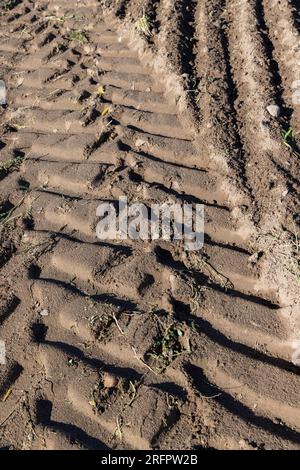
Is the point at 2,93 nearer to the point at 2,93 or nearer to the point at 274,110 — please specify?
the point at 2,93

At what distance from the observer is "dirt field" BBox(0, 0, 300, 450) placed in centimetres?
264

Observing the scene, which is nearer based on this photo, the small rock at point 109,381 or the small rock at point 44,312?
the small rock at point 109,381

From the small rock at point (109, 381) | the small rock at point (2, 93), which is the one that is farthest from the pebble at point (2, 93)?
the small rock at point (109, 381)

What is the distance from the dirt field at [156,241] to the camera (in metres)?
2.64

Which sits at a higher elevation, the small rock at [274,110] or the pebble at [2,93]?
the small rock at [274,110]

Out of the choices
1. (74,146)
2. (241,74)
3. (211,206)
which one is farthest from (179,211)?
(241,74)

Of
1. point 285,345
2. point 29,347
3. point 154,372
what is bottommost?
point 29,347

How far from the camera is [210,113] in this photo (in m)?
3.82

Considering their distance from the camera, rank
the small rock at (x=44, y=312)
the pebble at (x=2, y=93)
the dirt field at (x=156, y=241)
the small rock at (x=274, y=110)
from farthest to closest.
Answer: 1. the pebble at (x=2, y=93)
2. the small rock at (x=274, y=110)
3. the small rock at (x=44, y=312)
4. the dirt field at (x=156, y=241)

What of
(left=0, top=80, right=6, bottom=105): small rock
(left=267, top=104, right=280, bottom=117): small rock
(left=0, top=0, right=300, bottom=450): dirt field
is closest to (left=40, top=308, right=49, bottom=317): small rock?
(left=0, top=0, right=300, bottom=450): dirt field

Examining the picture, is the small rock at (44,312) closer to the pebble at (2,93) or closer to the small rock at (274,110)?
the small rock at (274,110)

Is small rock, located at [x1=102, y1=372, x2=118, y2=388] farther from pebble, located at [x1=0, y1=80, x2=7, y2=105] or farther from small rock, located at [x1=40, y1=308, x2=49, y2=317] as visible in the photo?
pebble, located at [x1=0, y1=80, x2=7, y2=105]

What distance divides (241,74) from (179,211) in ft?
4.69

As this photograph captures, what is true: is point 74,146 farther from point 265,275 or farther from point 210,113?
point 265,275
